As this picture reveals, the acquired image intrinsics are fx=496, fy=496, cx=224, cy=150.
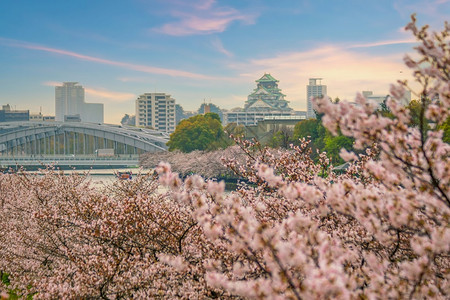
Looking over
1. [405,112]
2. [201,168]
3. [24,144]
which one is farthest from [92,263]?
[24,144]

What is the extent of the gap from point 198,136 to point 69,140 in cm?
2741

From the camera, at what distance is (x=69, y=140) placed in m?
76.9

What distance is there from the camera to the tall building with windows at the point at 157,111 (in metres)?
159

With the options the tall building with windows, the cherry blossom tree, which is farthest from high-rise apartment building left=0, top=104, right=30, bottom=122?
the cherry blossom tree

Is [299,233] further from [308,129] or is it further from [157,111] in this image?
[157,111]

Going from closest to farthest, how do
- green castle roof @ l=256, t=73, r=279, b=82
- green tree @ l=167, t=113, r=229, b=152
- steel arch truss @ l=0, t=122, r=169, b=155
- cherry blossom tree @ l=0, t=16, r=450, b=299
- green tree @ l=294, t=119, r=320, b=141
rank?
cherry blossom tree @ l=0, t=16, r=450, b=299
green tree @ l=294, t=119, r=320, b=141
green tree @ l=167, t=113, r=229, b=152
steel arch truss @ l=0, t=122, r=169, b=155
green castle roof @ l=256, t=73, r=279, b=82

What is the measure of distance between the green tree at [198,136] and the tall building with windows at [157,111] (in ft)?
322

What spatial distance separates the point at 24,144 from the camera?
254ft

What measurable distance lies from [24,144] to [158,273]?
7654 centimetres

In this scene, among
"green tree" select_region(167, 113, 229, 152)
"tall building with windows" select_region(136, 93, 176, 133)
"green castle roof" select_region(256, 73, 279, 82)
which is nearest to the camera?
"green tree" select_region(167, 113, 229, 152)

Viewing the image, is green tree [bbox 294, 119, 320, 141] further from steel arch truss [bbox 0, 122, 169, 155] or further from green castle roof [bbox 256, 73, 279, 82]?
green castle roof [bbox 256, 73, 279, 82]

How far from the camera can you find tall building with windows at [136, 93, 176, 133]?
522ft

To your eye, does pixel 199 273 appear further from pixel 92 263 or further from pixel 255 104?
pixel 255 104

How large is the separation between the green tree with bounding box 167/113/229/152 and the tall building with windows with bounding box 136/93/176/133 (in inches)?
3869
